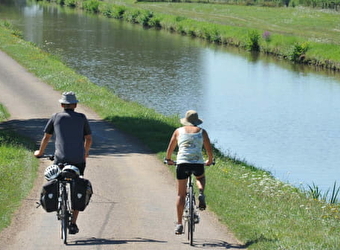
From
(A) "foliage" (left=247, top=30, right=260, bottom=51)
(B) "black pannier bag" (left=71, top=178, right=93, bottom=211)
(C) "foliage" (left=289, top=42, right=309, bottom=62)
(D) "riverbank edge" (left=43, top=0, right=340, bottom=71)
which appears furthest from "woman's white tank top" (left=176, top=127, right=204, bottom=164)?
(A) "foliage" (left=247, top=30, right=260, bottom=51)

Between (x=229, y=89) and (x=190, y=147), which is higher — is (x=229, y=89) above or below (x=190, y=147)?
below

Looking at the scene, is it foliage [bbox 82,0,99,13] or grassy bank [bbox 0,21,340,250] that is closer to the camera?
grassy bank [bbox 0,21,340,250]

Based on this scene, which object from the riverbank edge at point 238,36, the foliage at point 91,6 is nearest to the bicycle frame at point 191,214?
the riverbank edge at point 238,36

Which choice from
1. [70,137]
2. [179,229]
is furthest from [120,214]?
[70,137]

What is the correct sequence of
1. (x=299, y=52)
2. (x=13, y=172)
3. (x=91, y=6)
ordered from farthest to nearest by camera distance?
(x=91, y=6) < (x=299, y=52) < (x=13, y=172)

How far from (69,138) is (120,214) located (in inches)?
92.2

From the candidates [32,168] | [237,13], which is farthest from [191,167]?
[237,13]

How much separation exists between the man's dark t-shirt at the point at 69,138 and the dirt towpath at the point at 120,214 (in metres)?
1.22

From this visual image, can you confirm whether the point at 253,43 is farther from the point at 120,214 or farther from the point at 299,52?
the point at 120,214

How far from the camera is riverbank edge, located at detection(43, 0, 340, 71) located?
53156 mm

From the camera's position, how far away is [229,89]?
40219mm

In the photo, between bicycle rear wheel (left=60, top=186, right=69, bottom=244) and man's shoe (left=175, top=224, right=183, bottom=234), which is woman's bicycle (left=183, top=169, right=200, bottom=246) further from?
bicycle rear wheel (left=60, top=186, right=69, bottom=244)

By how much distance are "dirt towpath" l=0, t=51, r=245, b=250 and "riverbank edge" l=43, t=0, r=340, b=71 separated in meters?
33.8

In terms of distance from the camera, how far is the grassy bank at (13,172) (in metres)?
13.1
